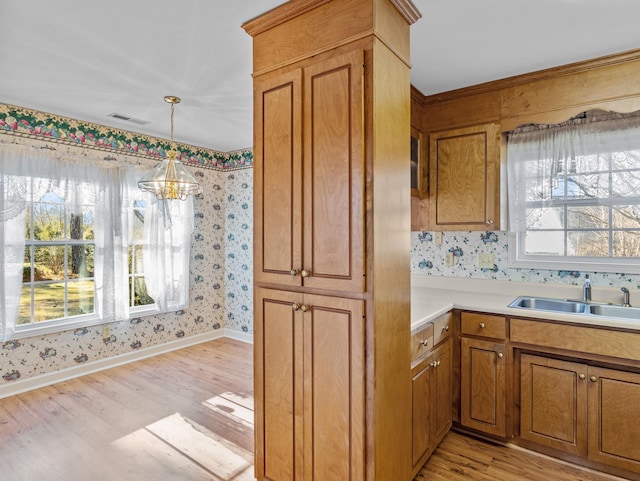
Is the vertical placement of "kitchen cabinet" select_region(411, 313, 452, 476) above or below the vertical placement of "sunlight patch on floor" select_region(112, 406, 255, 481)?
above

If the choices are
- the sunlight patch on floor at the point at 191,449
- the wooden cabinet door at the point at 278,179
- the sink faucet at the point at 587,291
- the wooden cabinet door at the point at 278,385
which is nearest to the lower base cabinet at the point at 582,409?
the sink faucet at the point at 587,291

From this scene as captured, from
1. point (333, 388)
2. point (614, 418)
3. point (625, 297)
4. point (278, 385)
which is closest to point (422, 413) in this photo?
point (333, 388)

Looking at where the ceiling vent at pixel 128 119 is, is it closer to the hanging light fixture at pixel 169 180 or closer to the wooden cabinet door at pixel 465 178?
the hanging light fixture at pixel 169 180

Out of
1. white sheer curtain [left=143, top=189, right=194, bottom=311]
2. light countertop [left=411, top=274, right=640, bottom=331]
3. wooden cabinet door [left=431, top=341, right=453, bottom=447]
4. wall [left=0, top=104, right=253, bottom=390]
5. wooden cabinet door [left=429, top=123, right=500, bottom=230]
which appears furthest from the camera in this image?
white sheer curtain [left=143, top=189, right=194, bottom=311]

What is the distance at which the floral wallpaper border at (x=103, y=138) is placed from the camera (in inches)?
127

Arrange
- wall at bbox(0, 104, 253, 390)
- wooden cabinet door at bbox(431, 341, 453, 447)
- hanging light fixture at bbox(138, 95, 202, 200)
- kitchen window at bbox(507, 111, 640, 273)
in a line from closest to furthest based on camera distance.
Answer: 1. wooden cabinet door at bbox(431, 341, 453, 447)
2. kitchen window at bbox(507, 111, 640, 273)
3. hanging light fixture at bbox(138, 95, 202, 200)
4. wall at bbox(0, 104, 253, 390)

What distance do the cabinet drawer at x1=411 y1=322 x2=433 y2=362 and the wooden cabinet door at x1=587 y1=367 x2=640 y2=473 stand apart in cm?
92

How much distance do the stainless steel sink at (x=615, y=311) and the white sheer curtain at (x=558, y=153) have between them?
71 cm

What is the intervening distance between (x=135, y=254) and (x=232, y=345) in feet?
5.28

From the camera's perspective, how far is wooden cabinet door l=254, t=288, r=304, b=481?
174 centimetres

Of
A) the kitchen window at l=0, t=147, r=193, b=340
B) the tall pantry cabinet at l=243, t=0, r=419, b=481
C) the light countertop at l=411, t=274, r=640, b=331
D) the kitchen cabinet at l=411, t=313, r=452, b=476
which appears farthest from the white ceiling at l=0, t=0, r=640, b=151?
the kitchen cabinet at l=411, t=313, r=452, b=476

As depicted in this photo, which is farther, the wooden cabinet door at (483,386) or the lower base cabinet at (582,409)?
the wooden cabinet door at (483,386)

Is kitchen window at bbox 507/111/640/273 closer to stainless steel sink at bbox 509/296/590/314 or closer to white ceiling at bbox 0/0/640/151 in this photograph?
stainless steel sink at bbox 509/296/590/314

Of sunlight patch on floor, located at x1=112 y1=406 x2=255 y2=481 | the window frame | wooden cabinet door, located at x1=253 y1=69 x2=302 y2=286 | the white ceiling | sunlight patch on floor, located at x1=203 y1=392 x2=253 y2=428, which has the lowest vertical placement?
sunlight patch on floor, located at x1=112 y1=406 x2=255 y2=481
